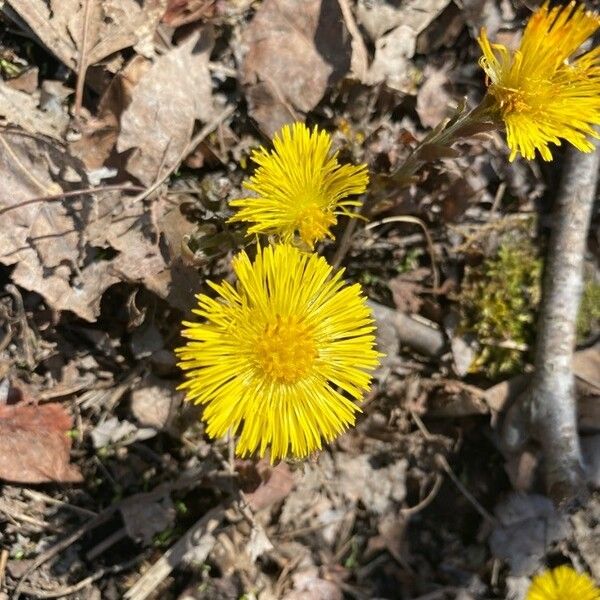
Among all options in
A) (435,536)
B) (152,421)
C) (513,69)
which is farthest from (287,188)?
(435,536)

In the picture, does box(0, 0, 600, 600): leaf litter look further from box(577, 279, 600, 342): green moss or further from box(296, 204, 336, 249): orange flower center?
box(296, 204, 336, 249): orange flower center

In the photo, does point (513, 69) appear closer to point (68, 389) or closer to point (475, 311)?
point (475, 311)

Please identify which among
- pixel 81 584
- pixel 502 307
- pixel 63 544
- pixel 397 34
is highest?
pixel 397 34

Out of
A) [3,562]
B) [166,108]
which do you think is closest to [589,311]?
[166,108]

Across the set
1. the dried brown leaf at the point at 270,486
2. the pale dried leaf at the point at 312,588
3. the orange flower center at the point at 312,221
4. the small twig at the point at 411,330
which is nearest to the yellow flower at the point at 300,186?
the orange flower center at the point at 312,221

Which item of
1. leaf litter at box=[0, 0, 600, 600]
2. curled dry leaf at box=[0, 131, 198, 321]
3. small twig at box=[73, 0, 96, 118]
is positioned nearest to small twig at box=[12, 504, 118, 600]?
leaf litter at box=[0, 0, 600, 600]

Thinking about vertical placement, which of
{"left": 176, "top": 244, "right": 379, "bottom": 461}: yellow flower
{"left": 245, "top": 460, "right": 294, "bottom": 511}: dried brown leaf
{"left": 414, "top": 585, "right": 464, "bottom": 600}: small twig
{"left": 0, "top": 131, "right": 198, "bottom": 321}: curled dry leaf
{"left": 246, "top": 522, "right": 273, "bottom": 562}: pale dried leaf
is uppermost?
{"left": 0, "top": 131, "right": 198, "bottom": 321}: curled dry leaf

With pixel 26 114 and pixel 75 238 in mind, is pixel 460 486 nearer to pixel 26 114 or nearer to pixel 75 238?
pixel 75 238
